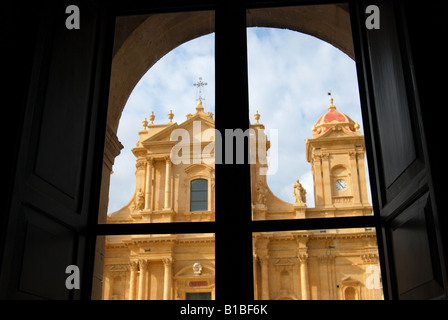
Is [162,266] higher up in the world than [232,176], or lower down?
higher up

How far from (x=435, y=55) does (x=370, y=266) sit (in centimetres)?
1735

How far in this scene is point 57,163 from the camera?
6.71 feet

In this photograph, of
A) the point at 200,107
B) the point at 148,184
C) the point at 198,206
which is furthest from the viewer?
the point at 200,107

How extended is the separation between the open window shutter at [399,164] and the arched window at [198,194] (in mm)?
17699

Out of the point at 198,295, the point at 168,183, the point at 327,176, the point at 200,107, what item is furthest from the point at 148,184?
the point at 327,176

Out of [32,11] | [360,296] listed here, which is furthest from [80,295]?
[360,296]

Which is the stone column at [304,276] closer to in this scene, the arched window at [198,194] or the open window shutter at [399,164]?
the arched window at [198,194]

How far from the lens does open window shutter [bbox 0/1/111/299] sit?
174cm

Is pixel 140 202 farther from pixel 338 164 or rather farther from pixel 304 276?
pixel 338 164

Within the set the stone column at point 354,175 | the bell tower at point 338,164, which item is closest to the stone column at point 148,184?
the bell tower at point 338,164

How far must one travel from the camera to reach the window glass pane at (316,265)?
17562 millimetres

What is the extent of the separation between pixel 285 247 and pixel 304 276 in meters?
1.67

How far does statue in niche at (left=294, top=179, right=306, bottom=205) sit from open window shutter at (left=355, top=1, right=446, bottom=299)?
17241mm

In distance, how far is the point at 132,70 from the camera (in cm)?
367
